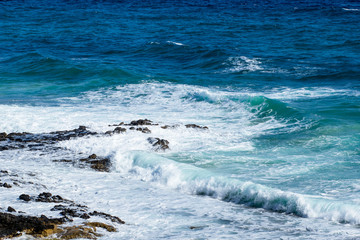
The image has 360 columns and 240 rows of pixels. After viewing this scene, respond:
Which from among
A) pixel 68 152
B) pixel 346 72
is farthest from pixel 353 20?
pixel 68 152

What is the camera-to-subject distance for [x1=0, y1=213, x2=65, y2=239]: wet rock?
6.29m

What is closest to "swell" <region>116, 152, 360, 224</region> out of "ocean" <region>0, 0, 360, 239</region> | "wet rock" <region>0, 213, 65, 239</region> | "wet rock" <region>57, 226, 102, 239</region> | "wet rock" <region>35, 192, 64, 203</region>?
"ocean" <region>0, 0, 360, 239</region>

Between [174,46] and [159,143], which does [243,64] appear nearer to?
[174,46]

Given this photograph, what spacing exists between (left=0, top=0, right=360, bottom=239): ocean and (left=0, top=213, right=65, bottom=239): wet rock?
1.45ft

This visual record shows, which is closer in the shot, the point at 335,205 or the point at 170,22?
the point at 335,205

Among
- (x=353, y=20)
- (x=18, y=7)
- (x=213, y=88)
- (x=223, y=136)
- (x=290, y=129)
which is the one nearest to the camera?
(x=223, y=136)

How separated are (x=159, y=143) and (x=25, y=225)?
521cm

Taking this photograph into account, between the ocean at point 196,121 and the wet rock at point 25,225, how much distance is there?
1.45 ft

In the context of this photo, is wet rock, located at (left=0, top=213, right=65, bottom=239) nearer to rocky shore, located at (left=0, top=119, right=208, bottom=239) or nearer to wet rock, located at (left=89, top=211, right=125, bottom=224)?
rocky shore, located at (left=0, top=119, right=208, bottom=239)

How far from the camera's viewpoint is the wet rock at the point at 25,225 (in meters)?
6.29

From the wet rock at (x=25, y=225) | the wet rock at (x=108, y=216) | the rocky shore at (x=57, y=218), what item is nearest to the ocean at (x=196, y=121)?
the rocky shore at (x=57, y=218)

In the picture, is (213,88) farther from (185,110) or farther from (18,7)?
(18,7)

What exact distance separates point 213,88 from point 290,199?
1158 cm

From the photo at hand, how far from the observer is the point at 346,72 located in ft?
68.4
